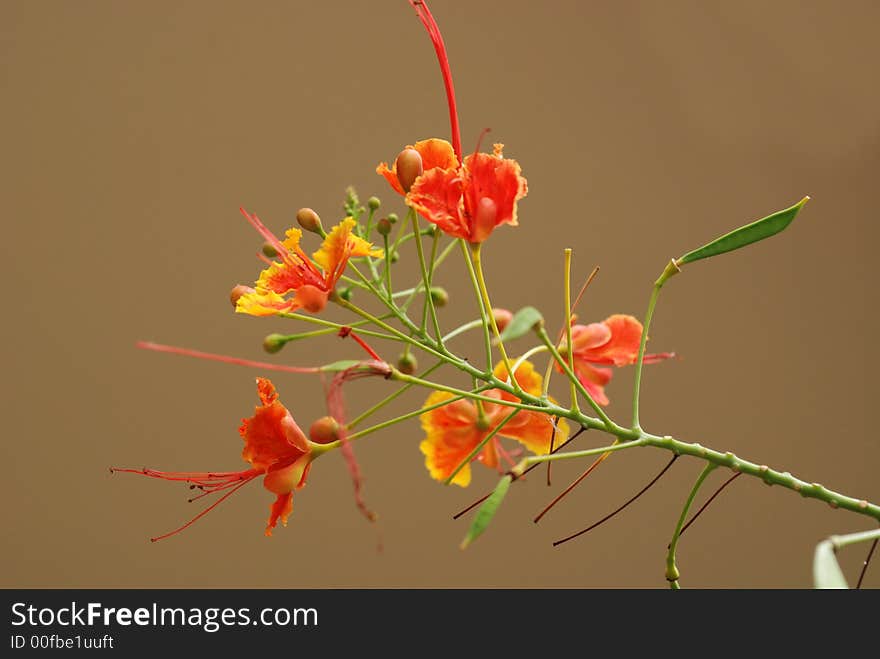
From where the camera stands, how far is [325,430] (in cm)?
43

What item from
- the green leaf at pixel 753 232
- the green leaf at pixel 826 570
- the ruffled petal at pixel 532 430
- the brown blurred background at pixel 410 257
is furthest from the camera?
the brown blurred background at pixel 410 257

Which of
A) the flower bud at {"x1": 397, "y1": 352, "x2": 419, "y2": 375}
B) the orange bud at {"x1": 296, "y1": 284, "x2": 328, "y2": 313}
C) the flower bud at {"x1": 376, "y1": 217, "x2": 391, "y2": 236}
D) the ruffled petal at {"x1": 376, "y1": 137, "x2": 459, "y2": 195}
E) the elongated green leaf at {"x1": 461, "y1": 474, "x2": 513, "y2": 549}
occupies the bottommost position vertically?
the elongated green leaf at {"x1": 461, "y1": 474, "x2": 513, "y2": 549}

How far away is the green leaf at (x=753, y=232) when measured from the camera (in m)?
0.42

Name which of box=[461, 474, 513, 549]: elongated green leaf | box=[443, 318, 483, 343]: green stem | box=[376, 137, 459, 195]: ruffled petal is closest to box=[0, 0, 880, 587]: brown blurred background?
box=[443, 318, 483, 343]: green stem

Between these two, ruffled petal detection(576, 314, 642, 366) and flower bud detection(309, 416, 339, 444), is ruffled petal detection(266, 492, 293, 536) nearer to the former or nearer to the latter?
flower bud detection(309, 416, 339, 444)

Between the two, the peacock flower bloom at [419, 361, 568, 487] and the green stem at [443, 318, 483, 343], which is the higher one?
the green stem at [443, 318, 483, 343]

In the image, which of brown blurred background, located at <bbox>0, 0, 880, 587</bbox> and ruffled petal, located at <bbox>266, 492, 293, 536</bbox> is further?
brown blurred background, located at <bbox>0, 0, 880, 587</bbox>

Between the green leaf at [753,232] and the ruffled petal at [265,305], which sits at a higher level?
the ruffled petal at [265,305]

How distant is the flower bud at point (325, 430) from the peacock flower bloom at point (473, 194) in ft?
0.36

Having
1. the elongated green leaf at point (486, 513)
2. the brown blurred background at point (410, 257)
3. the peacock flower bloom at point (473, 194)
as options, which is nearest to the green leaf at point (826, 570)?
the elongated green leaf at point (486, 513)

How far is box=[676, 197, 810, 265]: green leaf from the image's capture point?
0.42m

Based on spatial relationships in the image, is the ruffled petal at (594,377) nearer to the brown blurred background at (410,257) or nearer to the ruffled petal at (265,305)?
the ruffled petal at (265,305)

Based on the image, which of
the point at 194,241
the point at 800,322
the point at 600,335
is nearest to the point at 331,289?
the point at 600,335

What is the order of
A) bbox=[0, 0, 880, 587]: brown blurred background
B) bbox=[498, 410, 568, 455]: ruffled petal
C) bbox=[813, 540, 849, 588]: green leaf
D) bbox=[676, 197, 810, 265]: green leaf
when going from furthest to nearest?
bbox=[0, 0, 880, 587]: brown blurred background, bbox=[498, 410, 568, 455]: ruffled petal, bbox=[676, 197, 810, 265]: green leaf, bbox=[813, 540, 849, 588]: green leaf
